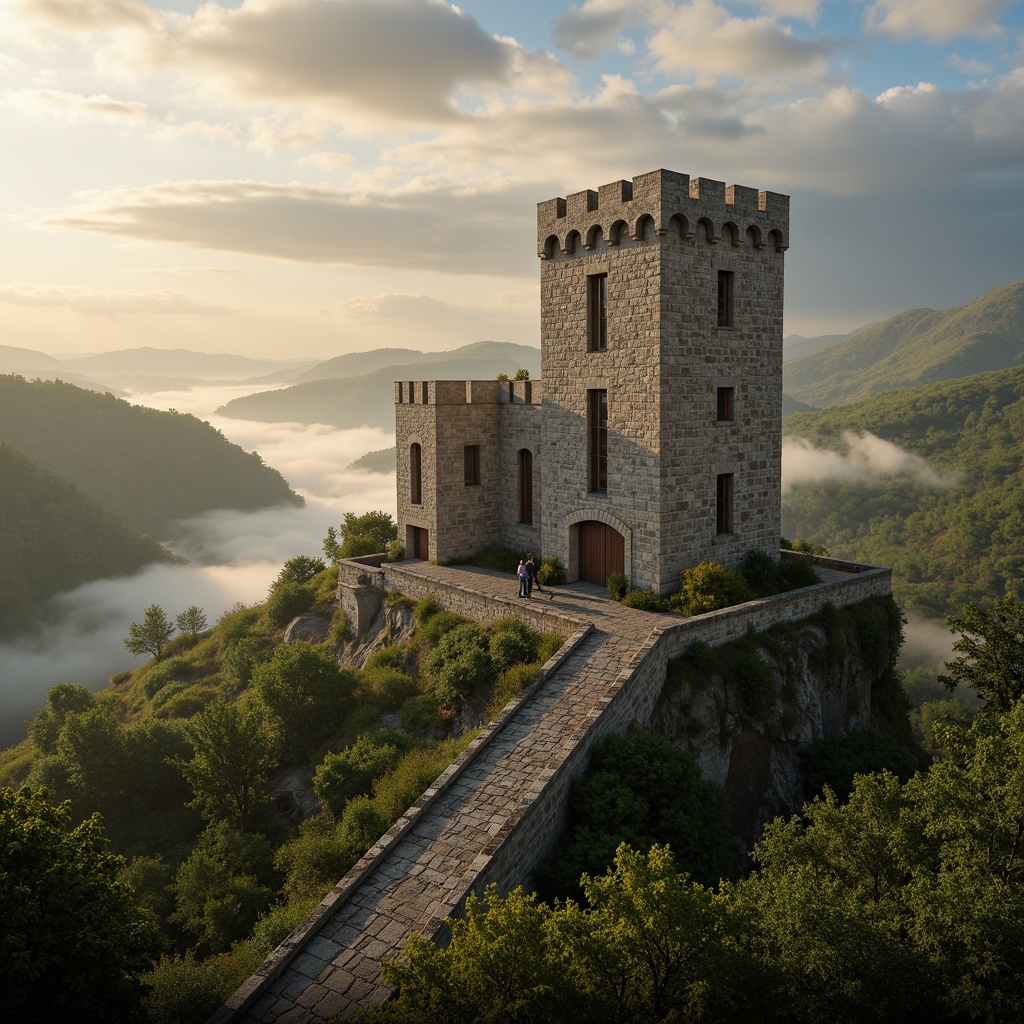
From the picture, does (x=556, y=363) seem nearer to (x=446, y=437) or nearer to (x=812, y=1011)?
(x=446, y=437)

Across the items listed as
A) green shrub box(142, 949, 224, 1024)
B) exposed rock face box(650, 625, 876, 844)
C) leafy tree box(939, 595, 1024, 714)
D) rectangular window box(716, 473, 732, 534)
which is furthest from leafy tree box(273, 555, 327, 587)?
leafy tree box(939, 595, 1024, 714)

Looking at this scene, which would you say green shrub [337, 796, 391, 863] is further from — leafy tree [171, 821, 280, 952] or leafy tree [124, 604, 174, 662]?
leafy tree [124, 604, 174, 662]

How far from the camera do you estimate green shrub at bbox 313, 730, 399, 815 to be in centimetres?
1877

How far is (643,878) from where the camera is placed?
9.71m

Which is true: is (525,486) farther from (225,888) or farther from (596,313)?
(225,888)

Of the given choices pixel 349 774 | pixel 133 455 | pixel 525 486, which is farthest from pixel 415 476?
Result: pixel 133 455

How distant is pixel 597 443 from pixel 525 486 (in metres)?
5.51

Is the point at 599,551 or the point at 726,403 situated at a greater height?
the point at 726,403

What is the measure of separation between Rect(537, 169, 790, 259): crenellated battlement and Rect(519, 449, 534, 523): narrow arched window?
24.4ft

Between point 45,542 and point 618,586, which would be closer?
point 618,586

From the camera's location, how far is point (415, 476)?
29.7 m

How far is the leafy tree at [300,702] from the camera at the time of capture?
23.7 m

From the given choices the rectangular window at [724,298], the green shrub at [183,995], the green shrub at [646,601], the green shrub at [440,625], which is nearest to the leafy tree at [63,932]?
the green shrub at [183,995]

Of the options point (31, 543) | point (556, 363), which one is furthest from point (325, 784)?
point (31, 543)
